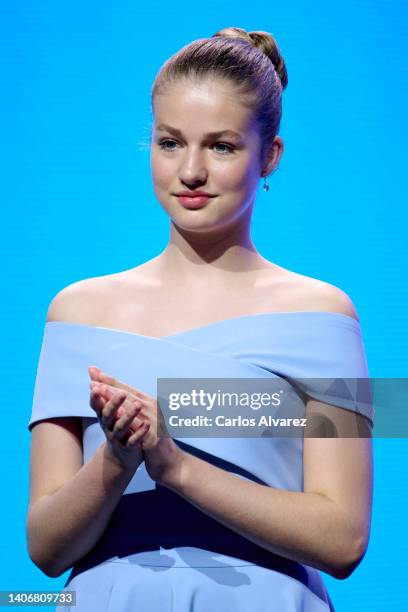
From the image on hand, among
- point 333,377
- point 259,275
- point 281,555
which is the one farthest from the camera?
point 259,275

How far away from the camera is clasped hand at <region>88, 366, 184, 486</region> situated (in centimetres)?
122

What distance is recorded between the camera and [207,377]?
1461 millimetres

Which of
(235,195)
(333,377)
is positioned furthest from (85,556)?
(235,195)

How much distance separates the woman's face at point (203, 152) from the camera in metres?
1.47

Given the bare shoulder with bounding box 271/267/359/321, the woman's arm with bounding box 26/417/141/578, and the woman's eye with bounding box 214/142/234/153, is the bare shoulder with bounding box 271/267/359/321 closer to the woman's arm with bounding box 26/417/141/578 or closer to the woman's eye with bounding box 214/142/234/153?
the woman's eye with bounding box 214/142/234/153

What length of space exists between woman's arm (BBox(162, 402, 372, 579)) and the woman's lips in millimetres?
310

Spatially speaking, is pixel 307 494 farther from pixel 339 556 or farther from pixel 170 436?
pixel 170 436

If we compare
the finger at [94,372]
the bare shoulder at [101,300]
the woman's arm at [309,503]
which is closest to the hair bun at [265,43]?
the bare shoulder at [101,300]

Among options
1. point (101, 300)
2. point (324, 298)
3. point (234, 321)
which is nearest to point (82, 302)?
point (101, 300)

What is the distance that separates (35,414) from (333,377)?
0.41 metres

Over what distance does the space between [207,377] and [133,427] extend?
0.77 feet

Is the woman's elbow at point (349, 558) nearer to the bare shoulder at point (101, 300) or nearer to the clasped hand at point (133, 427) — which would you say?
the clasped hand at point (133, 427)

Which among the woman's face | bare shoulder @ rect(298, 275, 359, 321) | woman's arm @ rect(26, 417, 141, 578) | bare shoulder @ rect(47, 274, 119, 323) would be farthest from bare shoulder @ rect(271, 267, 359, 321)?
woman's arm @ rect(26, 417, 141, 578)

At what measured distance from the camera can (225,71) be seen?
4.97 feet
